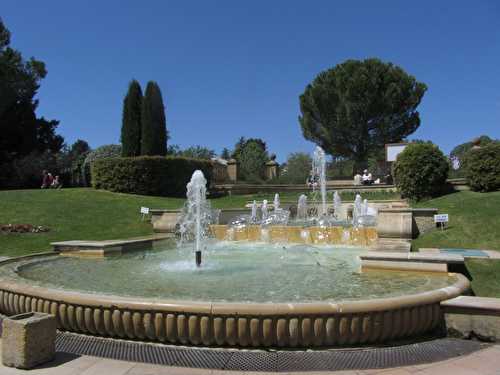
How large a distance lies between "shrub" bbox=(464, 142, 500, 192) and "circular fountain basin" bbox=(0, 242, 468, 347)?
31.1ft

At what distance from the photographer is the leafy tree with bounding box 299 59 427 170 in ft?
124

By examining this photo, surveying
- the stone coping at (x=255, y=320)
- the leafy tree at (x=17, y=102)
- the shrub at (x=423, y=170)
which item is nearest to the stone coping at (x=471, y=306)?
the stone coping at (x=255, y=320)

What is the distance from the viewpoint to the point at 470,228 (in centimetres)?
988

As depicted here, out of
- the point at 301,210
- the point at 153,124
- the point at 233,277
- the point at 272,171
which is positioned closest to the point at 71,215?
the point at 153,124

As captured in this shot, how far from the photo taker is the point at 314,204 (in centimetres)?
2017

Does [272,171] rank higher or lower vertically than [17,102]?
lower

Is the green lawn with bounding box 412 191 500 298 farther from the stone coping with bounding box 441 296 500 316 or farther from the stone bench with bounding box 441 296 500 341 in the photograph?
the stone bench with bounding box 441 296 500 341

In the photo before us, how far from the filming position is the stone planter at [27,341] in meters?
3.41

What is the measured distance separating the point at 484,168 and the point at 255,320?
43.8 ft

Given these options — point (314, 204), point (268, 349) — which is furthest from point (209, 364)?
point (314, 204)

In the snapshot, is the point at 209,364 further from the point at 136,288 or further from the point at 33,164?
the point at 33,164

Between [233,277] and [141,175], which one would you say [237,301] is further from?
[141,175]

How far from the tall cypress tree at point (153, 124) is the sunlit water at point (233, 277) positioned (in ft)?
45.3

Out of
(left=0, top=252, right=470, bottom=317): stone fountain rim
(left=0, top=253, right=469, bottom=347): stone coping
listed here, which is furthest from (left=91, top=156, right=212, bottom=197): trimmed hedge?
(left=0, top=253, right=469, bottom=347): stone coping
